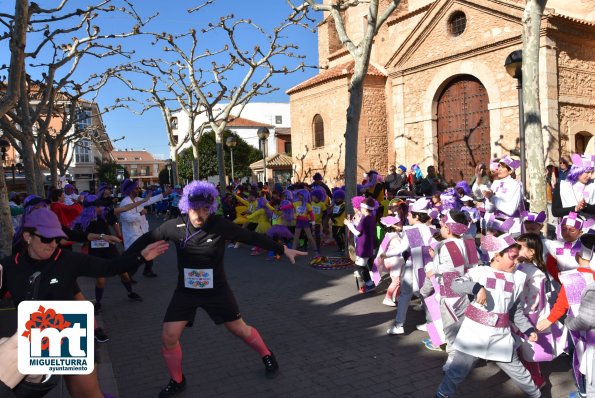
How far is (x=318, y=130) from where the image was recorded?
2633 cm

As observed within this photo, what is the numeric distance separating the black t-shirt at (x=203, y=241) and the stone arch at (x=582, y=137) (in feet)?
Answer: 49.6

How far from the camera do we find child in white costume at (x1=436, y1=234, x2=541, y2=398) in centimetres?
356

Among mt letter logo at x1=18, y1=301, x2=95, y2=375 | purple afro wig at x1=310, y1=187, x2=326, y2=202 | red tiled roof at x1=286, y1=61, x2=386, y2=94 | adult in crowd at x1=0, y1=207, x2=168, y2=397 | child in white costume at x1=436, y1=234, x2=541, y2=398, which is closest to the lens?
mt letter logo at x1=18, y1=301, x2=95, y2=375

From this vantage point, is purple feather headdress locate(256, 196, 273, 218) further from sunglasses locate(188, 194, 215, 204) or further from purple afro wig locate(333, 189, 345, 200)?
sunglasses locate(188, 194, 215, 204)

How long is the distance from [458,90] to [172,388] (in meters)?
17.3

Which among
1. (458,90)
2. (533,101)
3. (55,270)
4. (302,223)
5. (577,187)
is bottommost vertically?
(302,223)

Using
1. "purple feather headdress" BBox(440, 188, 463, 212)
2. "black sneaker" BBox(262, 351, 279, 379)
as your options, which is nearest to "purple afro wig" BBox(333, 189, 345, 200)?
"purple feather headdress" BBox(440, 188, 463, 212)

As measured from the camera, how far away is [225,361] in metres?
4.98

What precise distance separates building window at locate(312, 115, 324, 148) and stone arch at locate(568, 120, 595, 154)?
509 inches

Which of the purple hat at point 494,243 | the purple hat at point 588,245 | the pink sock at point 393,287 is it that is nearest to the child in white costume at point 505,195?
the pink sock at point 393,287

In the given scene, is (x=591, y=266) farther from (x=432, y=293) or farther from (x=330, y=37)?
(x=330, y=37)

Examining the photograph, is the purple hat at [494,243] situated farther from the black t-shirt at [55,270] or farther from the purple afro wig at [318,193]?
the purple afro wig at [318,193]

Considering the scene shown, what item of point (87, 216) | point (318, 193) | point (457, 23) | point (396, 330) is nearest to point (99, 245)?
point (87, 216)

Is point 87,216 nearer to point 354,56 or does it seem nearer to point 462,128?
point 354,56
